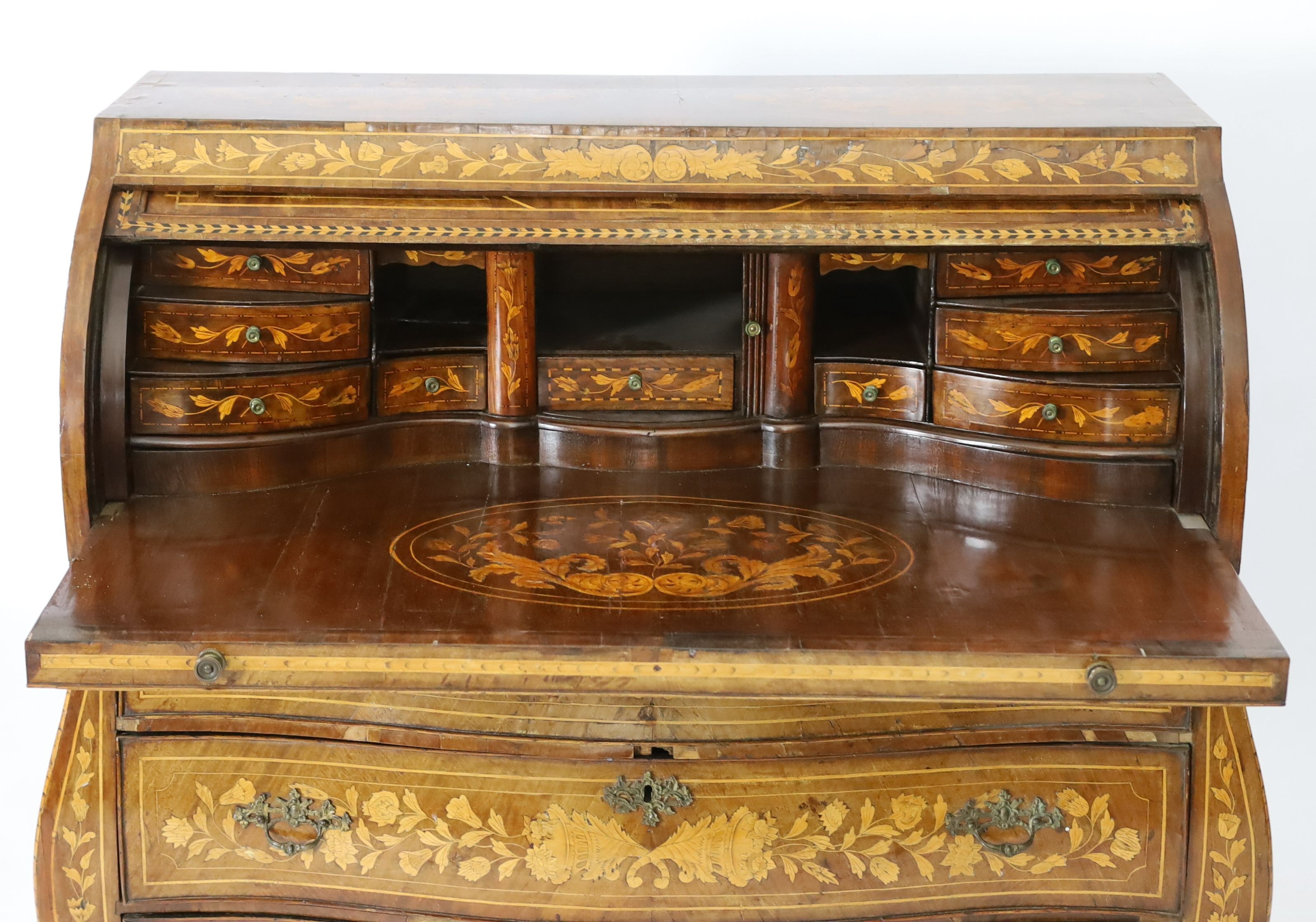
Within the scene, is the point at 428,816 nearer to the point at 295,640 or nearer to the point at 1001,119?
the point at 295,640

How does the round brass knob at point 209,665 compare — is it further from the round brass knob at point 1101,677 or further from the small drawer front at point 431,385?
the round brass knob at point 1101,677

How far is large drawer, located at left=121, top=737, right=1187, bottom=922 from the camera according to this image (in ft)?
9.79

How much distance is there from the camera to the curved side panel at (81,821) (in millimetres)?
2994

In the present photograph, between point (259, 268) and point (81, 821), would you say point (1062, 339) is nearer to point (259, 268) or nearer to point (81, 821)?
point (259, 268)

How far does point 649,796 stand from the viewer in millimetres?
2967

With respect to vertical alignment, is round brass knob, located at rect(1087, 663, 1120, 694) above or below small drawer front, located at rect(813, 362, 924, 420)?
below

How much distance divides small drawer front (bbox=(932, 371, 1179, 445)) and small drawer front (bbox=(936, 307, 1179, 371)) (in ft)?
0.15

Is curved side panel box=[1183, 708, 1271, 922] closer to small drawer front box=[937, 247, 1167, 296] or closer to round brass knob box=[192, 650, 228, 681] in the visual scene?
small drawer front box=[937, 247, 1167, 296]

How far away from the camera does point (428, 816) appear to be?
3.00 meters

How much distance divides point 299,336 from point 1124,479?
1514 millimetres

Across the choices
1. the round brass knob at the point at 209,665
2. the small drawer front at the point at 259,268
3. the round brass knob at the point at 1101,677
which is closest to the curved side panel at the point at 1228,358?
the round brass knob at the point at 1101,677

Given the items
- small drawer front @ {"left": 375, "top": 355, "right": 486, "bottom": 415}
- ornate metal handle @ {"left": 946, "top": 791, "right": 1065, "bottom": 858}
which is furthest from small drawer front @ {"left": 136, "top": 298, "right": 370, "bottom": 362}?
ornate metal handle @ {"left": 946, "top": 791, "right": 1065, "bottom": 858}

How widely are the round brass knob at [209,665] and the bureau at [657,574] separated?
1 centimetres

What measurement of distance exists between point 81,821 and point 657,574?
1031 mm
